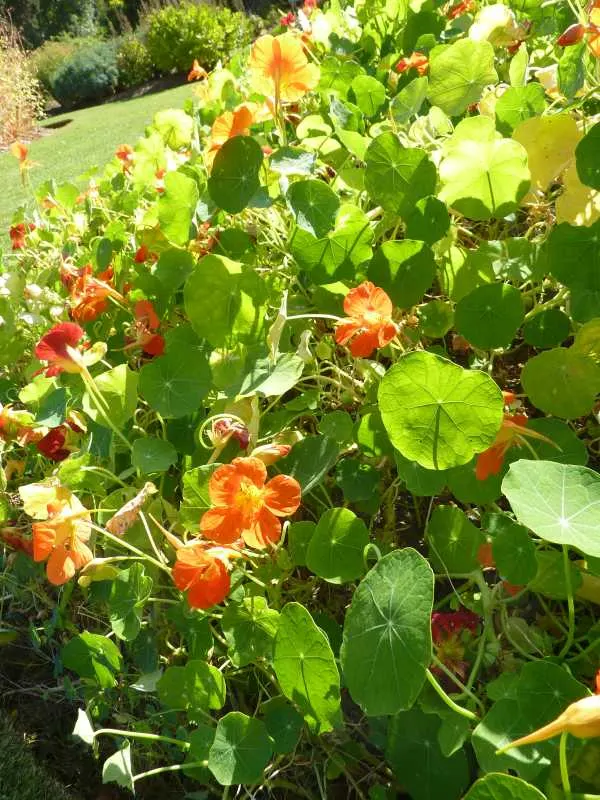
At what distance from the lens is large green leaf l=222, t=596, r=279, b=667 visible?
0.84m

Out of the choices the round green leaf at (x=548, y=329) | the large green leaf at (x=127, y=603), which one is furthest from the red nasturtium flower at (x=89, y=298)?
the round green leaf at (x=548, y=329)

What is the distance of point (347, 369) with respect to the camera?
3.60ft

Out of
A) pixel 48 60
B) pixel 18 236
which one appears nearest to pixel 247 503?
pixel 18 236

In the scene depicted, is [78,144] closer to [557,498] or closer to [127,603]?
[127,603]

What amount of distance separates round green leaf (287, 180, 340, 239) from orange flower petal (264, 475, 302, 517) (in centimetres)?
37

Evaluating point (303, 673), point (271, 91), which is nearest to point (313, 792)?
point (303, 673)

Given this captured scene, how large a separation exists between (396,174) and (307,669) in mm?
624

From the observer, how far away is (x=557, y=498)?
661 mm

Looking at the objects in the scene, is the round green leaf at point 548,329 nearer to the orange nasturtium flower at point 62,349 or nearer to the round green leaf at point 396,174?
the round green leaf at point 396,174

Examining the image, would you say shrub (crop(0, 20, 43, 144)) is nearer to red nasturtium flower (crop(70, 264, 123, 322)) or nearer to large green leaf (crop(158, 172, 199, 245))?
red nasturtium flower (crop(70, 264, 123, 322))

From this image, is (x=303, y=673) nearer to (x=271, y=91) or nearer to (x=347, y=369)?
(x=347, y=369)

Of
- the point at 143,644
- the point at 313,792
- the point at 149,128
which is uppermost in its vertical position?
the point at 149,128

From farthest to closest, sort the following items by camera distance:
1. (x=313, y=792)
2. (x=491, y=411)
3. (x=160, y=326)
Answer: (x=160, y=326), (x=313, y=792), (x=491, y=411)

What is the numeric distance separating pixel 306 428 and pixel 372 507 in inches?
9.1
